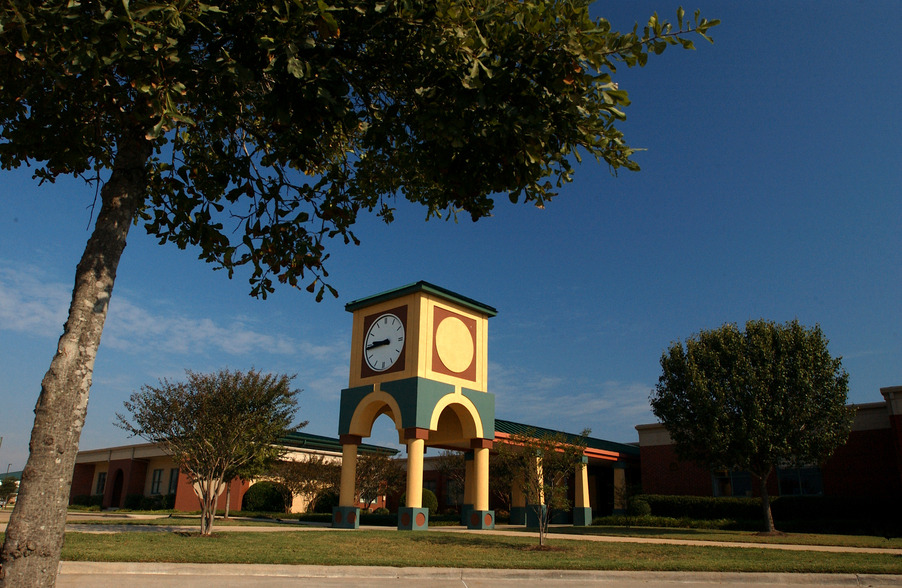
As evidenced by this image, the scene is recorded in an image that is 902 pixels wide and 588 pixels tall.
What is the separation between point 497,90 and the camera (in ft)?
20.5

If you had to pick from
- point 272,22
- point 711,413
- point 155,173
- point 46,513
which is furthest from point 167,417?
point 711,413

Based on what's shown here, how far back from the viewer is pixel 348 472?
23.9 m

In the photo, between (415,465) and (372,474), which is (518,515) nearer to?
(372,474)

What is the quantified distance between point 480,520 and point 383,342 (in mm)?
7542

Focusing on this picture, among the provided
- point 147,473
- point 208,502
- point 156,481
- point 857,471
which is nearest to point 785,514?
point 857,471

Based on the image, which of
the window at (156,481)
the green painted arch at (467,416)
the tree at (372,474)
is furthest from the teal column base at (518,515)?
the window at (156,481)

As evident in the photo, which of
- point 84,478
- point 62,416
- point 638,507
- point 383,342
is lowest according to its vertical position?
point 638,507

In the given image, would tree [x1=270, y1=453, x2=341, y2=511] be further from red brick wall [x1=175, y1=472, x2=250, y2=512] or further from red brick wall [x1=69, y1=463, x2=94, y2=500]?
red brick wall [x1=69, y1=463, x2=94, y2=500]

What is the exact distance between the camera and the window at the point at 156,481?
4406 centimetres

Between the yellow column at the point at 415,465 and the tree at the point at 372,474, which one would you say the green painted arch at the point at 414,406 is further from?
the tree at the point at 372,474

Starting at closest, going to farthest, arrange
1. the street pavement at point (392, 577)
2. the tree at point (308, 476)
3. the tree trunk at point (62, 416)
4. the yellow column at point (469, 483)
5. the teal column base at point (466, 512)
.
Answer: the tree trunk at point (62, 416) < the street pavement at point (392, 577) < the teal column base at point (466, 512) < the yellow column at point (469, 483) < the tree at point (308, 476)

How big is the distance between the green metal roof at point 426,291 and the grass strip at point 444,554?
9154 mm

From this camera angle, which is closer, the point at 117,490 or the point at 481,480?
the point at 481,480

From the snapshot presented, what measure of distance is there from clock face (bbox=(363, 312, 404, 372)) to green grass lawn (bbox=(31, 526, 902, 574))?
775cm
